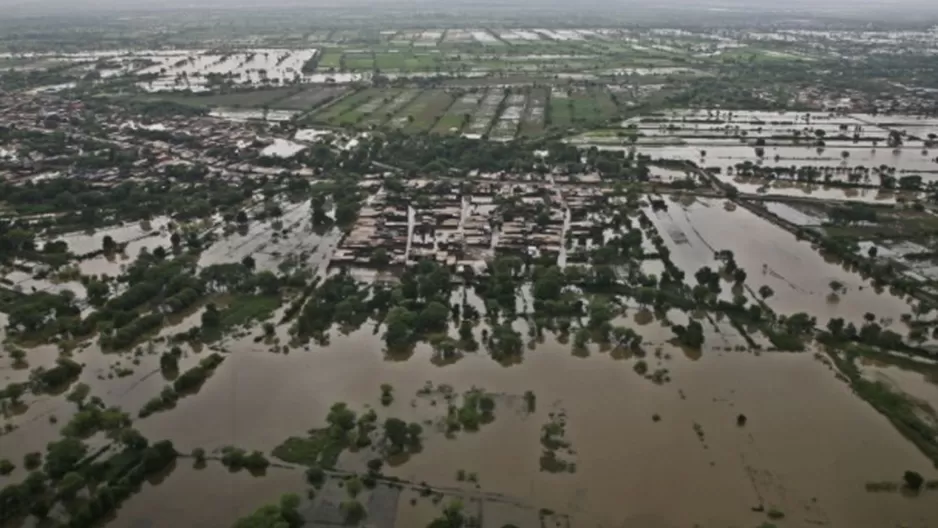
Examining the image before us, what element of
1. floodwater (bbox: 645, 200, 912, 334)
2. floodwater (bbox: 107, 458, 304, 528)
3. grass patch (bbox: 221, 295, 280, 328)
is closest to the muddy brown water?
floodwater (bbox: 107, 458, 304, 528)

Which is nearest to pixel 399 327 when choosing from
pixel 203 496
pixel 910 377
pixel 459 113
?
pixel 203 496

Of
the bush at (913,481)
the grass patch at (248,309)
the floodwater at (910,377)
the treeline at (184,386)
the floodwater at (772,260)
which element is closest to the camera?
the bush at (913,481)

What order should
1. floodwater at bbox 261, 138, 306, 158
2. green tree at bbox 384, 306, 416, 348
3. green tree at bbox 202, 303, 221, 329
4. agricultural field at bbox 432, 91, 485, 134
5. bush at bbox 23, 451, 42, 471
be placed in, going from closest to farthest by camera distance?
bush at bbox 23, 451, 42, 471 → green tree at bbox 384, 306, 416, 348 → green tree at bbox 202, 303, 221, 329 → floodwater at bbox 261, 138, 306, 158 → agricultural field at bbox 432, 91, 485, 134

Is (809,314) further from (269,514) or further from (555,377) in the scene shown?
(269,514)

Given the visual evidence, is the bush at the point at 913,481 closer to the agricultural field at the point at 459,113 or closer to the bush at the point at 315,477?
the bush at the point at 315,477

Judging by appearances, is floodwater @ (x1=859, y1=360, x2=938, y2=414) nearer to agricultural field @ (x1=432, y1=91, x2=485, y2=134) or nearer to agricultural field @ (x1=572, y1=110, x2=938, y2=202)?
agricultural field @ (x1=572, y1=110, x2=938, y2=202)

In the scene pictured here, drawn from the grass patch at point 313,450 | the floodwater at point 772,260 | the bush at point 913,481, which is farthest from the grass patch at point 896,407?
the grass patch at point 313,450

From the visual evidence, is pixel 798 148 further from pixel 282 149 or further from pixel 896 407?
pixel 282 149

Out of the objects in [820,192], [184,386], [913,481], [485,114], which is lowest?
[913,481]
